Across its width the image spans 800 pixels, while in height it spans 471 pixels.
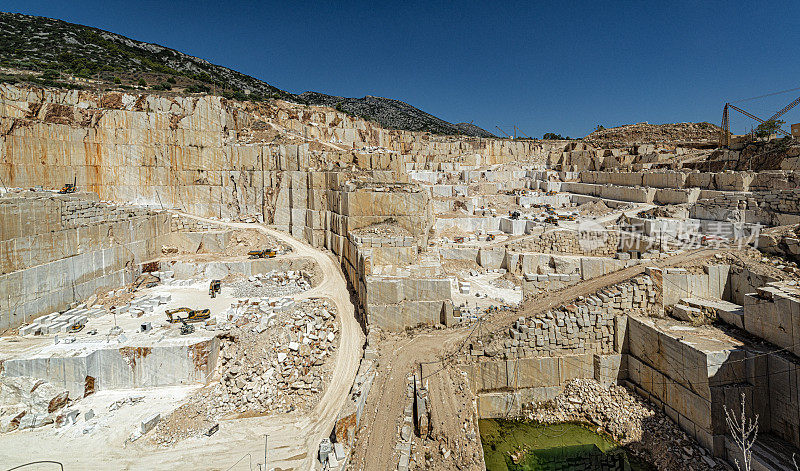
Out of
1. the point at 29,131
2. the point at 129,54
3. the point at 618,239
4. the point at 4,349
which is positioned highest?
the point at 129,54

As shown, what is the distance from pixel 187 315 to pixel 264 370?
13.6 ft

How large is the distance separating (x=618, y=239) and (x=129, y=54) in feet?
182

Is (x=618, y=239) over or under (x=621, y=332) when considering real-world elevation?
over

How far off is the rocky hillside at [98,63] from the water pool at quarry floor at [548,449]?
113ft

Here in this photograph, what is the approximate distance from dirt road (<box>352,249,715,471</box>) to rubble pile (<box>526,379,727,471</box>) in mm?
2302

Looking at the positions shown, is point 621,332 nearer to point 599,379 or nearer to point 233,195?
point 599,379

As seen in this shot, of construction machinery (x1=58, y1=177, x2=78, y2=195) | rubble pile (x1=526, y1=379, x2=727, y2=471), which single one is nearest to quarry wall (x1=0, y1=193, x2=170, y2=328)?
construction machinery (x1=58, y1=177, x2=78, y2=195)

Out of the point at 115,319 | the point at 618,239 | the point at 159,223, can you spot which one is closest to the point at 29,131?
the point at 159,223

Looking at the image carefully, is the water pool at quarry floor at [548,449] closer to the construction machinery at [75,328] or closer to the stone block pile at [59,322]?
the construction machinery at [75,328]

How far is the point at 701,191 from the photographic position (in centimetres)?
2028

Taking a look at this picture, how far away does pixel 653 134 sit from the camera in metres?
43.3

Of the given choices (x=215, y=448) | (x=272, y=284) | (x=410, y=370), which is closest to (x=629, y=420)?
(x=410, y=370)

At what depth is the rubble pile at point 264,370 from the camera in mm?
9703

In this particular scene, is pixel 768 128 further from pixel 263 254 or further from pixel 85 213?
pixel 85 213
